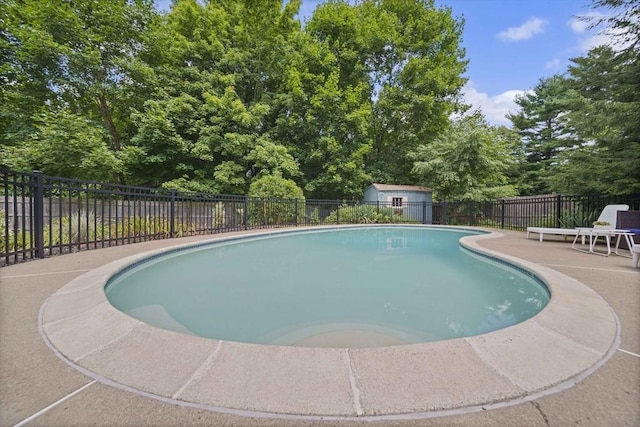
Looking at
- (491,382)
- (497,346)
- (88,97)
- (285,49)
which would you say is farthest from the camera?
(285,49)

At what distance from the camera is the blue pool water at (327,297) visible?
272cm

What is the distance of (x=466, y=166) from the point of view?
636 inches

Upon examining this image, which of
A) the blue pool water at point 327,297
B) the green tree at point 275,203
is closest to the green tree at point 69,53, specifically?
the green tree at point 275,203

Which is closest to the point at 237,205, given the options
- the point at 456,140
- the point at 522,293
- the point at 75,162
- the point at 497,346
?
the point at 75,162

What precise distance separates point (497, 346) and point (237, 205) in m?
10.9

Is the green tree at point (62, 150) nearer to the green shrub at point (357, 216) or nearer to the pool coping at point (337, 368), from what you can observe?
the green shrub at point (357, 216)

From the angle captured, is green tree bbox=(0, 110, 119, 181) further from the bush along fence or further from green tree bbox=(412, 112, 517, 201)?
green tree bbox=(412, 112, 517, 201)

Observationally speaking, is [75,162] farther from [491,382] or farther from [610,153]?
[610,153]

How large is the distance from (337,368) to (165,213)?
951cm

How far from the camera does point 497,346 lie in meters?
1.85

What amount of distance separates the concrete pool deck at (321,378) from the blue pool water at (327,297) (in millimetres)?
739

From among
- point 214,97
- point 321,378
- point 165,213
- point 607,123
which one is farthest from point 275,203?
point 321,378

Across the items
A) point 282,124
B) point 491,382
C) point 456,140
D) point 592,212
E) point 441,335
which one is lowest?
point 441,335

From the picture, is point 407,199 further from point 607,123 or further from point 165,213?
point 165,213
